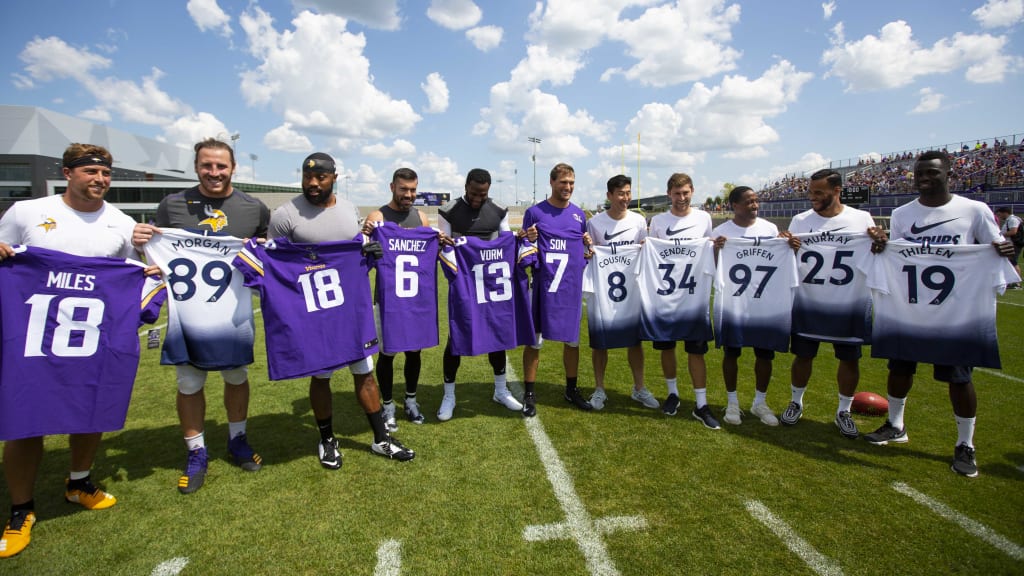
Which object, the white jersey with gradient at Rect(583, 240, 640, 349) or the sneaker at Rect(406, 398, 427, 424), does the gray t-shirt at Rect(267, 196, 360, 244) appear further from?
the white jersey with gradient at Rect(583, 240, 640, 349)

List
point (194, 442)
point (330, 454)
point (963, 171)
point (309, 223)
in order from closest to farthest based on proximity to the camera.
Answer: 1. point (194, 442)
2. point (309, 223)
3. point (330, 454)
4. point (963, 171)

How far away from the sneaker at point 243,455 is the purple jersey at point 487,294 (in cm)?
Result: 191

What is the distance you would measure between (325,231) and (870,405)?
5.55 meters

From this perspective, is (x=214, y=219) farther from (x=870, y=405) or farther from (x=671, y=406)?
(x=870, y=405)

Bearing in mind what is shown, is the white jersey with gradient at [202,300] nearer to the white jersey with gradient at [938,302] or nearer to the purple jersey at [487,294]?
the purple jersey at [487,294]

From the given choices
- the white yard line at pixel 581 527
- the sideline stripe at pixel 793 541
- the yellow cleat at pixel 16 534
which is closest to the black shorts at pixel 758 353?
the sideline stripe at pixel 793 541

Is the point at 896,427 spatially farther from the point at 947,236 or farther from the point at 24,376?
the point at 24,376

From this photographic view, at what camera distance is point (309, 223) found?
3.75 m

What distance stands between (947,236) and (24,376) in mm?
6809

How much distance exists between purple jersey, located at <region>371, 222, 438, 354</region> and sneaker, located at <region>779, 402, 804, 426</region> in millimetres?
3451

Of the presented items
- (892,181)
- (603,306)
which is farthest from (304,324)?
(892,181)

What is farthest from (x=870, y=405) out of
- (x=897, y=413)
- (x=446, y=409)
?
(x=446, y=409)

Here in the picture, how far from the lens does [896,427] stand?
13.7 ft

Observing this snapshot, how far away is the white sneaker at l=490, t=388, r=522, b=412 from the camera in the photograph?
16.5ft
